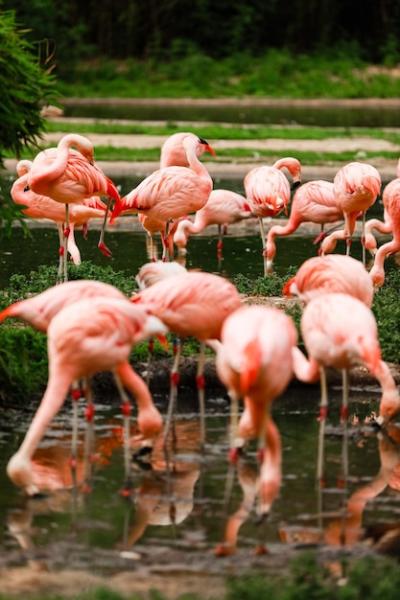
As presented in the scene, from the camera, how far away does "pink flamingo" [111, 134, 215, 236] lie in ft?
33.9

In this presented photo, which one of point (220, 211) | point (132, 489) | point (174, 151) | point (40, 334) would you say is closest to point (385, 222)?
point (220, 211)

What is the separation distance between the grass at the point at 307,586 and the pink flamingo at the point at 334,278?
2.45m

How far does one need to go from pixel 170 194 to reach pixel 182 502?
13.7 feet

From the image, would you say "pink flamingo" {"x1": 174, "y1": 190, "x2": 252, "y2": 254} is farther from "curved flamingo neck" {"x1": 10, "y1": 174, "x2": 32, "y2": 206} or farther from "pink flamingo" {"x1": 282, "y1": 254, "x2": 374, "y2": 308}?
"pink flamingo" {"x1": 282, "y1": 254, "x2": 374, "y2": 308}

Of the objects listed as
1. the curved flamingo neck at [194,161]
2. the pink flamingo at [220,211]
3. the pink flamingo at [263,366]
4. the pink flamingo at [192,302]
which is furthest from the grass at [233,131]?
the pink flamingo at [263,366]

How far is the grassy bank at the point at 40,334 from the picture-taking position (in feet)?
26.2

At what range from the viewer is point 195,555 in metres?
5.79

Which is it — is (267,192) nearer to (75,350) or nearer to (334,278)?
(334,278)

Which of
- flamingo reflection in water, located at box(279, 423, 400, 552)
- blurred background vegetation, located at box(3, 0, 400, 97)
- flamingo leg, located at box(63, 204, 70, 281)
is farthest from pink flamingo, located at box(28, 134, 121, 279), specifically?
blurred background vegetation, located at box(3, 0, 400, 97)

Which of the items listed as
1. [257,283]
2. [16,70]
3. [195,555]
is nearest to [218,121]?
[257,283]

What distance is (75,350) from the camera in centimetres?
627

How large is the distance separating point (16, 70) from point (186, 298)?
1682mm

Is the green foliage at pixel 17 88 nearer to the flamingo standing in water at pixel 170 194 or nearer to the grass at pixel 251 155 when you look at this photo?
the flamingo standing in water at pixel 170 194

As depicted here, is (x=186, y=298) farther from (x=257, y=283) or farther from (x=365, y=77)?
(x=365, y=77)
